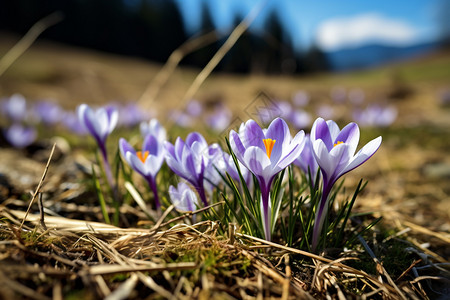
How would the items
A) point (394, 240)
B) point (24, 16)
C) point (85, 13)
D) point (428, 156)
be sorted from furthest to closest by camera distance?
1. point (85, 13)
2. point (24, 16)
3. point (428, 156)
4. point (394, 240)

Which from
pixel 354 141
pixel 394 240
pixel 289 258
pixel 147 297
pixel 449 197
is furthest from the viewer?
pixel 449 197

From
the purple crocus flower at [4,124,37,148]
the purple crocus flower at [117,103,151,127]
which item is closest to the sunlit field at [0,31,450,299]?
the purple crocus flower at [4,124,37,148]

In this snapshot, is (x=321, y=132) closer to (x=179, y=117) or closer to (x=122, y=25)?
(x=179, y=117)

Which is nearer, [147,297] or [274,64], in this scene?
[147,297]

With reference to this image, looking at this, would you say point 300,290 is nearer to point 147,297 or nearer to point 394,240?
point 147,297

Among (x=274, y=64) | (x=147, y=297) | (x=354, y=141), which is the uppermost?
(x=274, y=64)

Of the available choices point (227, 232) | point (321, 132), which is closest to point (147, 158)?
point (227, 232)

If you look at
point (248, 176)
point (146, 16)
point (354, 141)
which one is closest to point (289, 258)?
point (248, 176)
